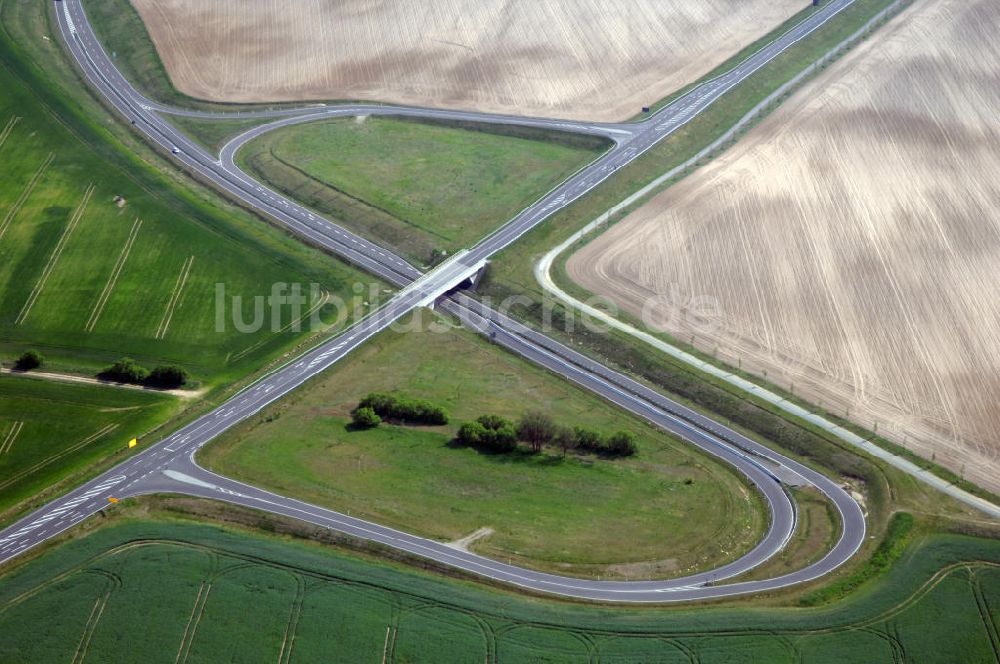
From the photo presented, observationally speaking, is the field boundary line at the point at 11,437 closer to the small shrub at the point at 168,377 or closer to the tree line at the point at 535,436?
the small shrub at the point at 168,377

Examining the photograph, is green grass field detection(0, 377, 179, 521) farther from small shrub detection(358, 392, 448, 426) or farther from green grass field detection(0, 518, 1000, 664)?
small shrub detection(358, 392, 448, 426)

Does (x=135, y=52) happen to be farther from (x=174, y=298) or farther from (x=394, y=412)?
(x=394, y=412)

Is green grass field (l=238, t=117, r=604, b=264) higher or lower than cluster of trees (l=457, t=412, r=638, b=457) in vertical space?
higher

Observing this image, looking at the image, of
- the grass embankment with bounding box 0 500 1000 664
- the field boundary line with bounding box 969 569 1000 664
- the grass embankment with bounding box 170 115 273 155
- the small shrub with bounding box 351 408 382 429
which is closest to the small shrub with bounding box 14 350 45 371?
the grass embankment with bounding box 0 500 1000 664

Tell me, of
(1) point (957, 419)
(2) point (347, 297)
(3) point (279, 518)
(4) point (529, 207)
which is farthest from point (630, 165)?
(3) point (279, 518)

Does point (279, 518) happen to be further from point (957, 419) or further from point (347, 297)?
point (957, 419)

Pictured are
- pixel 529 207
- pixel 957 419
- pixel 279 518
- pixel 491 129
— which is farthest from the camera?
pixel 491 129

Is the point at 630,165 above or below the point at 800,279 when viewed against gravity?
above

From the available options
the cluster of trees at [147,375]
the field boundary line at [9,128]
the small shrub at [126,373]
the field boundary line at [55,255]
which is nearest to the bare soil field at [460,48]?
the field boundary line at [9,128]

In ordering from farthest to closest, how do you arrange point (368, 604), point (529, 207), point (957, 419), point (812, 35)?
point (812, 35) < point (529, 207) < point (957, 419) < point (368, 604)
